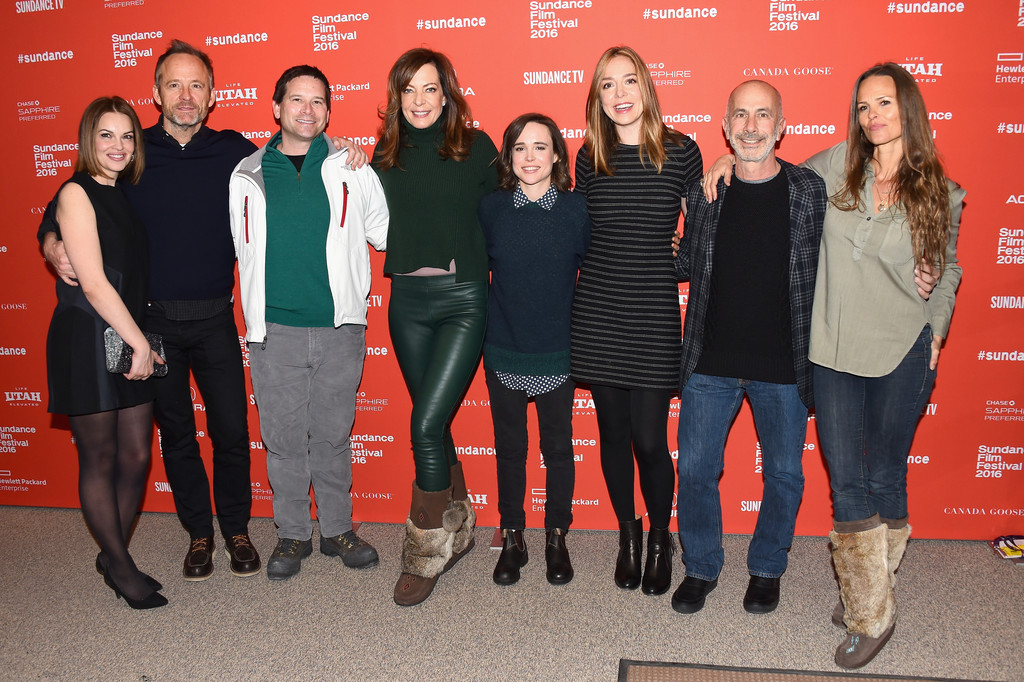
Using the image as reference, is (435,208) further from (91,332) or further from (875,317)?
(875,317)

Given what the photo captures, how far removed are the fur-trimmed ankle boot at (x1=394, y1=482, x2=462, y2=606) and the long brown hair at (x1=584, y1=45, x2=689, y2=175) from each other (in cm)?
141

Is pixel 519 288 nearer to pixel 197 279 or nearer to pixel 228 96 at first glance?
pixel 197 279

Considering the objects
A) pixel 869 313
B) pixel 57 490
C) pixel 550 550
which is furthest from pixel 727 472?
pixel 57 490

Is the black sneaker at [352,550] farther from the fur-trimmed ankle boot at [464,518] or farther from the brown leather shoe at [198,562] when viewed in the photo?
the brown leather shoe at [198,562]

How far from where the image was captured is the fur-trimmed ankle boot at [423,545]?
9.12ft

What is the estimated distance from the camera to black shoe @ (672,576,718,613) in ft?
8.75

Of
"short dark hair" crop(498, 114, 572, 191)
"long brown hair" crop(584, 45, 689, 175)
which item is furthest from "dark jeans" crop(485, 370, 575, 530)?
"long brown hair" crop(584, 45, 689, 175)

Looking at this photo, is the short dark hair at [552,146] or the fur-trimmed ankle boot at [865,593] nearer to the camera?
the fur-trimmed ankle boot at [865,593]

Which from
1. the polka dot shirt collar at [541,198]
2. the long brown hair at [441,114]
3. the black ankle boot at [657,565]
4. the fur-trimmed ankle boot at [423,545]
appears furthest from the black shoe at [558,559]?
the long brown hair at [441,114]

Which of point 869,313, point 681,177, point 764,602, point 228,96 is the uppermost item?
point 228,96

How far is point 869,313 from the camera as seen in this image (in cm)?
226

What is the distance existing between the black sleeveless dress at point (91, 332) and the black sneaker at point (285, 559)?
2.89ft

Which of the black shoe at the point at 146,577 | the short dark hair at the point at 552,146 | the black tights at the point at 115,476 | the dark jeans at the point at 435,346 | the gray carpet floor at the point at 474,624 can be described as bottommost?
the gray carpet floor at the point at 474,624

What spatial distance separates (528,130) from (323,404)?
138 cm
